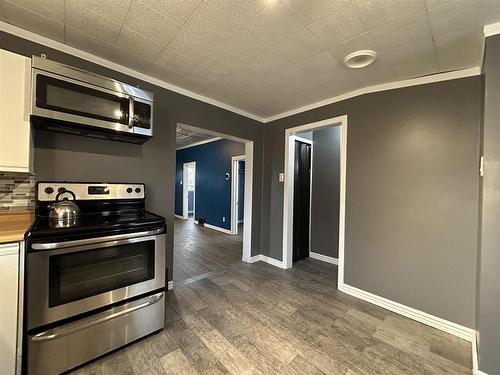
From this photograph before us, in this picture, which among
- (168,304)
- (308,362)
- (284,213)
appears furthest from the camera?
(284,213)

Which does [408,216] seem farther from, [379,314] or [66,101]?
[66,101]

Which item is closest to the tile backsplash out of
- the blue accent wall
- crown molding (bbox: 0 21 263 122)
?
crown molding (bbox: 0 21 263 122)

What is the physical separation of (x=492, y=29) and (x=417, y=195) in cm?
139

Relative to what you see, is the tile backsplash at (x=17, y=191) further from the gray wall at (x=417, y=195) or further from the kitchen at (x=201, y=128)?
the gray wall at (x=417, y=195)

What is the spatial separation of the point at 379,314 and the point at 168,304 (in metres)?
2.25

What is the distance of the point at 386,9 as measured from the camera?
1.46 metres

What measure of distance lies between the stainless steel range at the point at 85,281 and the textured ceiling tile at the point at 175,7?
1.55 m

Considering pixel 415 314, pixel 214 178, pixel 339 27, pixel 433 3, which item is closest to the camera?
pixel 433 3

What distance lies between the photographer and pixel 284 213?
353 centimetres

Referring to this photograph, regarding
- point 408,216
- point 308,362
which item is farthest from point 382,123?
point 308,362

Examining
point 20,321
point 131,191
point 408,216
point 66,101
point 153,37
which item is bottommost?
point 20,321

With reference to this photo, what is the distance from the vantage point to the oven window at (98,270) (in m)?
1.41

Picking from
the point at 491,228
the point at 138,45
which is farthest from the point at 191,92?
the point at 491,228

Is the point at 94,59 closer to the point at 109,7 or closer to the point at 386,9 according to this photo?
the point at 109,7
